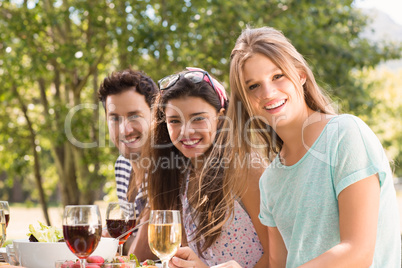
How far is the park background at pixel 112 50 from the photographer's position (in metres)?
7.30

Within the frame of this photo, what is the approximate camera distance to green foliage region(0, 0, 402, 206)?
7289 millimetres

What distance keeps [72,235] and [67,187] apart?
25.7 ft

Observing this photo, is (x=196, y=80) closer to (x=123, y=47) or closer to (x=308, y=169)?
(x=308, y=169)

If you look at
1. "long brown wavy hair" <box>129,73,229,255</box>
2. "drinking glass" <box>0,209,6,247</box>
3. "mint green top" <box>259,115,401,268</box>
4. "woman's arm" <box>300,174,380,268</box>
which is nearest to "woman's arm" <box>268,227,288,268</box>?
"mint green top" <box>259,115,401,268</box>

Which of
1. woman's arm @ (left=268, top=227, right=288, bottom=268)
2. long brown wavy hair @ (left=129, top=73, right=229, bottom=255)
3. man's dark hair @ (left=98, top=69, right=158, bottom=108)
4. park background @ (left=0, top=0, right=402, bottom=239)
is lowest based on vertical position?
woman's arm @ (left=268, top=227, right=288, bottom=268)

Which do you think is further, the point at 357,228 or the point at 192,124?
the point at 192,124

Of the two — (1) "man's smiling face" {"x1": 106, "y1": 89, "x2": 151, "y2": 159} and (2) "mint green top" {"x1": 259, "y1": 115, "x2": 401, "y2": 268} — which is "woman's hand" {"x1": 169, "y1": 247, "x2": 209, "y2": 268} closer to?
(2) "mint green top" {"x1": 259, "y1": 115, "x2": 401, "y2": 268}

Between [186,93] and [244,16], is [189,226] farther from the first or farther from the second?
[244,16]

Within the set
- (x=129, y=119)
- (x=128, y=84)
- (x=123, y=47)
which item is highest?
(x=123, y=47)

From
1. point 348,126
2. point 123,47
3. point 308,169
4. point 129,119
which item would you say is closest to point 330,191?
point 308,169

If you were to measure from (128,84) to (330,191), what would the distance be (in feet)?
6.78

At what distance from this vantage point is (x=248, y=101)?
2.41 m

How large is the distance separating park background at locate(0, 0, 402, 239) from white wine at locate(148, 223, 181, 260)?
15.7ft

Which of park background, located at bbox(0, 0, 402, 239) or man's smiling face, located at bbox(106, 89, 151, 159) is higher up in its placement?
park background, located at bbox(0, 0, 402, 239)
